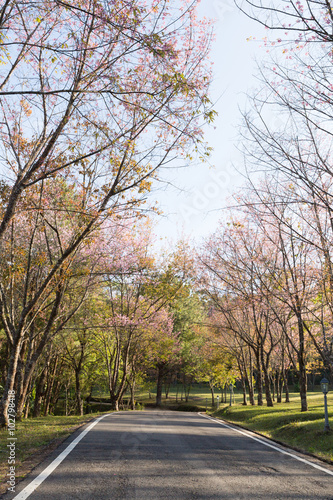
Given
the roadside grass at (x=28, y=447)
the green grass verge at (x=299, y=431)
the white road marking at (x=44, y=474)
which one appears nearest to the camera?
the white road marking at (x=44, y=474)

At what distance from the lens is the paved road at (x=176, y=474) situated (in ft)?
14.4

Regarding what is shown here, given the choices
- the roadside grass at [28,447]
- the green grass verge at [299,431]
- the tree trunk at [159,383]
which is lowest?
the tree trunk at [159,383]

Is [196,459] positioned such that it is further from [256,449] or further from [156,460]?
[256,449]

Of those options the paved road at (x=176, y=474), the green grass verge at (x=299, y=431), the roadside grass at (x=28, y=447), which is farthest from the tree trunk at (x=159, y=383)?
the paved road at (x=176, y=474)

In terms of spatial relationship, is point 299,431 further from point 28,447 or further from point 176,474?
point 28,447

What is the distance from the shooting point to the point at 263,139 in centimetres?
697

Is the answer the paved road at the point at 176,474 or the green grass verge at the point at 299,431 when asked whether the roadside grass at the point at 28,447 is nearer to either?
the paved road at the point at 176,474

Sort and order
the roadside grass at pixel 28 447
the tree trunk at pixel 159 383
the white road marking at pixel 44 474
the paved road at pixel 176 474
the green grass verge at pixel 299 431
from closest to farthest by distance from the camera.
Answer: the white road marking at pixel 44 474 < the paved road at pixel 176 474 < the roadside grass at pixel 28 447 < the green grass verge at pixel 299 431 < the tree trunk at pixel 159 383

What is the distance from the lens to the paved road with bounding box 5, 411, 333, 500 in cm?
439

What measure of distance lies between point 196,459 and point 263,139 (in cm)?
563

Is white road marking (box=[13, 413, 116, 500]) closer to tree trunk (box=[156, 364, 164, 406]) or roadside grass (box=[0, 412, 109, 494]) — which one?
roadside grass (box=[0, 412, 109, 494])

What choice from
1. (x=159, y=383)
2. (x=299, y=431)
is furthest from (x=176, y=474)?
(x=159, y=383)

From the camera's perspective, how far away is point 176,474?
5234 millimetres

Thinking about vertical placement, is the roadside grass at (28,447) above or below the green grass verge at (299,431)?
above
